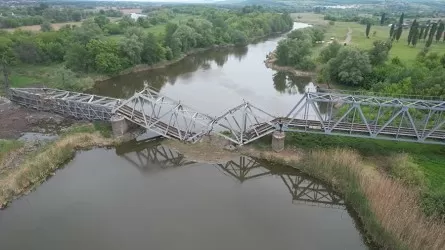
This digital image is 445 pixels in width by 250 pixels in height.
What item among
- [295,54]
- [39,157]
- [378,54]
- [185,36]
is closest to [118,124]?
[39,157]

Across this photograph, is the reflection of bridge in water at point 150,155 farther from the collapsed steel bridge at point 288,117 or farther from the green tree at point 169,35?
the green tree at point 169,35

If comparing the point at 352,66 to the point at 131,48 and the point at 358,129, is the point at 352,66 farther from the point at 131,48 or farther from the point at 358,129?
the point at 131,48

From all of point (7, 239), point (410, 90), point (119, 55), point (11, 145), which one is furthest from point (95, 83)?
point (410, 90)

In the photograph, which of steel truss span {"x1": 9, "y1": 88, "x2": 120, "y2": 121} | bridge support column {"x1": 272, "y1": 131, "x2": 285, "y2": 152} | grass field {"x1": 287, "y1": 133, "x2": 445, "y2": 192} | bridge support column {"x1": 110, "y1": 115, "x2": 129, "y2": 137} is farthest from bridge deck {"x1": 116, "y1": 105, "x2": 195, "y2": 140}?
grass field {"x1": 287, "y1": 133, "x2": 445, "y2": 192}

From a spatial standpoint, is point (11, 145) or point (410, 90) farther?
point (410, 90)

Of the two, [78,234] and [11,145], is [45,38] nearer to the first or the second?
[11,145]

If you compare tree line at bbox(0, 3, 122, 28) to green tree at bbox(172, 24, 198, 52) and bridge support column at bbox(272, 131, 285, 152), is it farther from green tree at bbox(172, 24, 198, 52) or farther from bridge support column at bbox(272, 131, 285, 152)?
bridge support column at bbox(272, 131, 285, 152)
